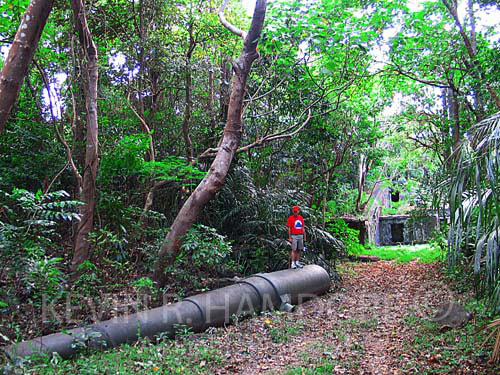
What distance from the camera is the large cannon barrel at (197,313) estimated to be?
17.5 feet

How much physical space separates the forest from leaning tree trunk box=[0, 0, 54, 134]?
0.05ft

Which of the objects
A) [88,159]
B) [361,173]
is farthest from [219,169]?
[361,173]

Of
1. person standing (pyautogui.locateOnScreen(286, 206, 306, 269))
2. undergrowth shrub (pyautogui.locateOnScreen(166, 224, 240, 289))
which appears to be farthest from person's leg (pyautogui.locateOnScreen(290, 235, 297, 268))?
undergrowth shrub (pyautogui.locateOnScreen(166, 224, 240, 289))

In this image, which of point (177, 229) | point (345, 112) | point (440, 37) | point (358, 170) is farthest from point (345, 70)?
point (358, 170)

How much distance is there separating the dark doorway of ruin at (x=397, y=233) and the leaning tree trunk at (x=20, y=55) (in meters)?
22.5

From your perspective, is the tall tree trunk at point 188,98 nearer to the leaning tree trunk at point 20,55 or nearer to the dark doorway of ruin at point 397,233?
the leaning tree trunk at point 20,55

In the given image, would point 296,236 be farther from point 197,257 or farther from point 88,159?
point 88,159

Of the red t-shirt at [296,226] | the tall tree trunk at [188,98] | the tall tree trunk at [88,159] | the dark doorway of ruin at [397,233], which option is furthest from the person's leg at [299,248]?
the dark doorway of ruin at [397,233]

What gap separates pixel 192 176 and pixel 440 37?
7097 mm

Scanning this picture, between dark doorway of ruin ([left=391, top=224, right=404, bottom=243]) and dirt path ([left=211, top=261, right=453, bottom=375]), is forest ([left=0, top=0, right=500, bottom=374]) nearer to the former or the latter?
dirt path ([left=211, top=261, right=453, bottom=375])

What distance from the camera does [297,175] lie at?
14.7 meters

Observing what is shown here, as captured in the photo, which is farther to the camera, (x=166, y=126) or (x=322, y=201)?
(x=322, y=201)

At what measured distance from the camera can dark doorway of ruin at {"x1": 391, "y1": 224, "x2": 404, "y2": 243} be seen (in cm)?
2398

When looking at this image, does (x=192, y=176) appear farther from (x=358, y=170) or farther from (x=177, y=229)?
(x=358, y=170)
